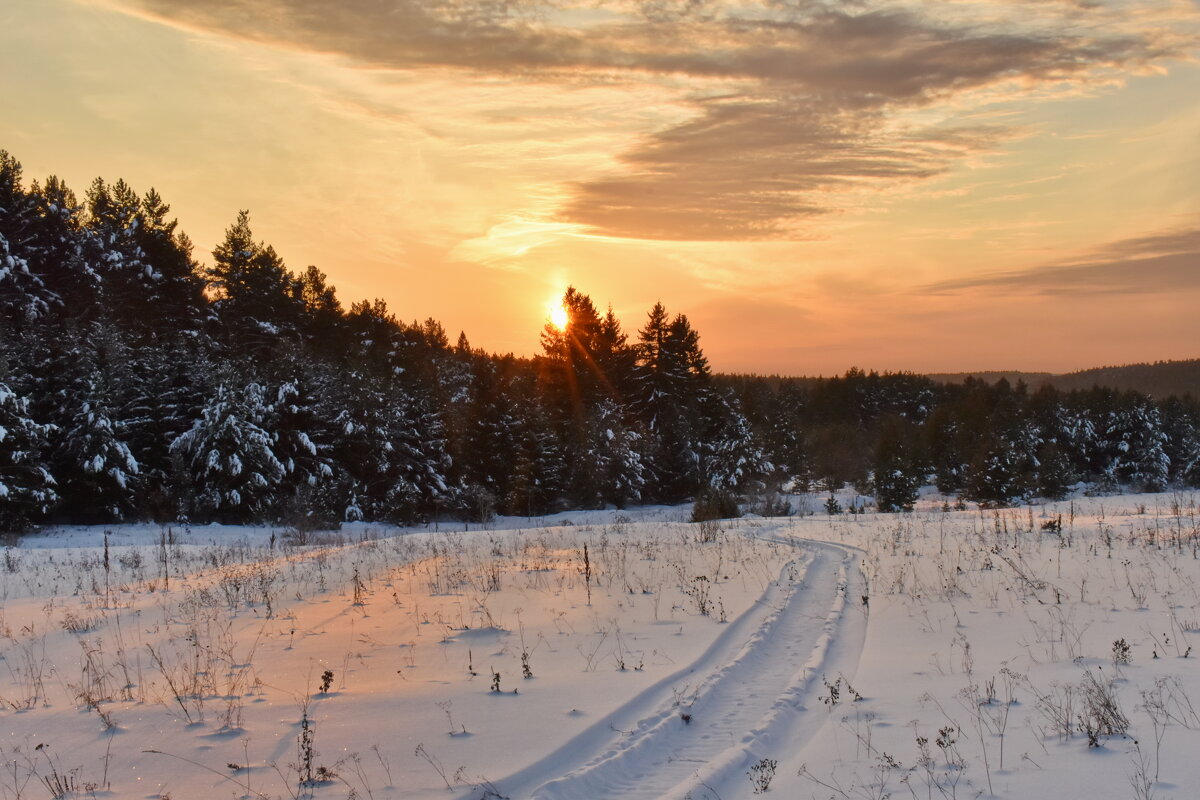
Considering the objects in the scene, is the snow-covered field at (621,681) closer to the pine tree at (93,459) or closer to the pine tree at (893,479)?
the pine tree at (93,459)

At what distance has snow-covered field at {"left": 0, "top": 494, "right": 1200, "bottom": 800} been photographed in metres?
4.80

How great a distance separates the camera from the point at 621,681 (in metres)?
6.84

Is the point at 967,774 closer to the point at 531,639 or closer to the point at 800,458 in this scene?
the point at 531,639

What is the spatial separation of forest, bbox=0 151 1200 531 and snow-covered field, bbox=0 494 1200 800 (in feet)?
69.4

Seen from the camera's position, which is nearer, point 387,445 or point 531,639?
point 531,639

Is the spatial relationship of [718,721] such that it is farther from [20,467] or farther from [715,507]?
[20,467]

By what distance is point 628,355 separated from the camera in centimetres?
6125

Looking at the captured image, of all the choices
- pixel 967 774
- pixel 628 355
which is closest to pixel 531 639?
pixel 967 774

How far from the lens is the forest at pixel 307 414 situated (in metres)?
33.1

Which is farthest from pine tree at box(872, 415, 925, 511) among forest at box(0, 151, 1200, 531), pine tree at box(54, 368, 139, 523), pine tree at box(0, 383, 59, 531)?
pine tree at box(0, 383, 59, 531)

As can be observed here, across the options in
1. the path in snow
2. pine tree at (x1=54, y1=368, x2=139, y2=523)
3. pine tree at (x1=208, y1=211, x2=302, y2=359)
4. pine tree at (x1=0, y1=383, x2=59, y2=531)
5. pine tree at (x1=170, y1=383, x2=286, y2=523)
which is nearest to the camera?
the path in snow

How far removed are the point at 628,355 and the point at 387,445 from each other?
24299 millimetres

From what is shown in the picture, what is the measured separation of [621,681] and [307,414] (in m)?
37.9

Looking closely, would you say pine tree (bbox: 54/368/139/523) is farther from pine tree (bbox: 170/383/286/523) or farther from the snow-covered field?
the snow-covered field
